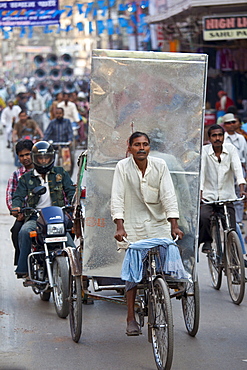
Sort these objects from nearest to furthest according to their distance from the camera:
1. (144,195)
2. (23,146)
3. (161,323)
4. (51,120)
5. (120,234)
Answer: (161,323) → (120,234) → (144,195) → (23,146) → (51,120)

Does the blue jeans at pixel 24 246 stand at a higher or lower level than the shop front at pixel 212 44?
lower

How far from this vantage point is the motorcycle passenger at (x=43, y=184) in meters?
7.91

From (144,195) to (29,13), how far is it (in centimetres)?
2102

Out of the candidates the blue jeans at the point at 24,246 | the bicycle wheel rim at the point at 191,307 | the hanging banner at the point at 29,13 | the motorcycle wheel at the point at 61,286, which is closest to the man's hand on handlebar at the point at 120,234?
the bicycle wheel rim at the point at 191,307

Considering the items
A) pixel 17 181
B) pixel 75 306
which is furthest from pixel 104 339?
pixel 17 181

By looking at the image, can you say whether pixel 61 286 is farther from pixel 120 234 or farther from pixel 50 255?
pixel 120 234

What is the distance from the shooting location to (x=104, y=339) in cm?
656

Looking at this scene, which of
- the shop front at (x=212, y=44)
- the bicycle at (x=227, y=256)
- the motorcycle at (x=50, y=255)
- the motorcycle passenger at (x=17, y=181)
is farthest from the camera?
the shop front at (x=212, y=44)

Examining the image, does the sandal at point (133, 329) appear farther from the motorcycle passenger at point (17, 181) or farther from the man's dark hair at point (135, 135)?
the motorcycle passenger at point (17, 181)

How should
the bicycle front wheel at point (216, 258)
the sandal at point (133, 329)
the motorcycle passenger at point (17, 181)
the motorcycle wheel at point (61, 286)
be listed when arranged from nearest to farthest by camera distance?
the sandal at point (133, 329) < the motorcycle wheel at point (61, 286) < the motorcycle passenger at point (17, 181) < the bicycle front wheel at point (216, 258)

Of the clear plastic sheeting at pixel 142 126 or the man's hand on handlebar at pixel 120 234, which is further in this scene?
the clear plastic sheeting at pixel 142 126

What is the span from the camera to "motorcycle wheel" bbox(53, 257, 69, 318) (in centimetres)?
709

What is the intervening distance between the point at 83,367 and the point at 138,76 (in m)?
2.34

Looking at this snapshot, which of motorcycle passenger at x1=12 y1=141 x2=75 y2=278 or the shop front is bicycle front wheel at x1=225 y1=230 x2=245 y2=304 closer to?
motorcycle passenger at x1=12 y1=141 x2=75 y2=278
